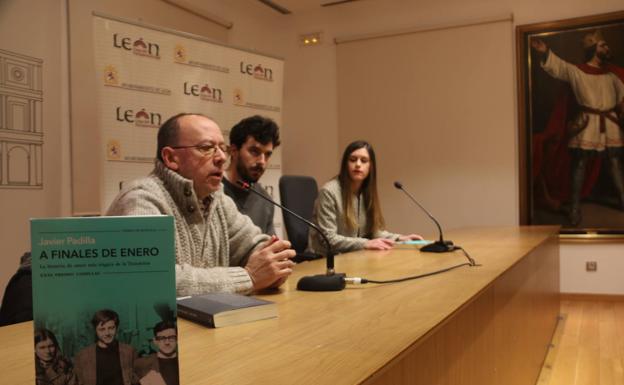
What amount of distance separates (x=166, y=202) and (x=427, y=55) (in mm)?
3933

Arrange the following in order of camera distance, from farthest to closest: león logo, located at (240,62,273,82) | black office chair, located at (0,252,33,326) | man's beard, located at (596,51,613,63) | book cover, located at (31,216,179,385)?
man's beard, located at (596,51,613,63), león logo, located at (240,62,273,82), black office chair, located at (0,252,33,326), book cover, located at (31,216,179,385)

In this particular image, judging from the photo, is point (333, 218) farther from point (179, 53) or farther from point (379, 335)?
point (379, 335)

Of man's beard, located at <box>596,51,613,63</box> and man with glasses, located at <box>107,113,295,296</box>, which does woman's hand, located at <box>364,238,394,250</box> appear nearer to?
man with glasses, located at <box>107,113,295,296</box>

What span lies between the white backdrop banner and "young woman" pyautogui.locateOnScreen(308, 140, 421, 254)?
1235mm

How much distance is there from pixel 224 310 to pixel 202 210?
0.65 metres

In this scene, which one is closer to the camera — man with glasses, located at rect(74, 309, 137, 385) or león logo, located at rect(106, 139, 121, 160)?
man with glasses, located at rect(74, 309, 137, 385)

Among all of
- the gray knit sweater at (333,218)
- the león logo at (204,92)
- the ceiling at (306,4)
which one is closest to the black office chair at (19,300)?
the gray knit sweater at (333,218)

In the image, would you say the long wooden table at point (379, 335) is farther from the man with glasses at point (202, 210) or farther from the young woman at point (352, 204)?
the young woman at point (352, 204)

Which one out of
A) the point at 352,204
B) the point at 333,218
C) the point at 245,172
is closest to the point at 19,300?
the point at 245,172

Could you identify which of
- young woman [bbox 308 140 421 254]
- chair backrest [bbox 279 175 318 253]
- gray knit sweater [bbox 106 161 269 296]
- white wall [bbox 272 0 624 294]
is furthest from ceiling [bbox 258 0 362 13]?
gray knit sweater [bbox 106 161 269 296]

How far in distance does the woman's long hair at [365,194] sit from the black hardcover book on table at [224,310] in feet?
6.19

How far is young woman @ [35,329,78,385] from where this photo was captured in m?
0.67

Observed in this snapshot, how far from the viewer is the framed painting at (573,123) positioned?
4410mm

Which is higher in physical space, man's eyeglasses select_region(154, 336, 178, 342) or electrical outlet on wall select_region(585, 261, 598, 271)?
man's eyeglasses select_region(154, 336, 178, 342)
